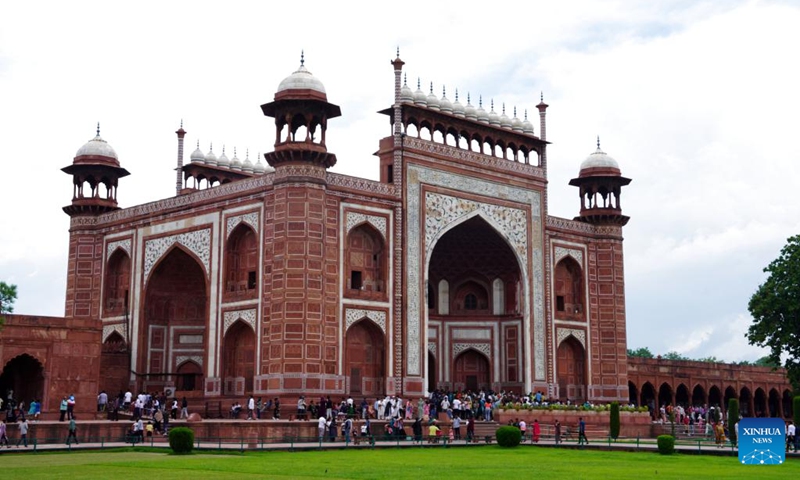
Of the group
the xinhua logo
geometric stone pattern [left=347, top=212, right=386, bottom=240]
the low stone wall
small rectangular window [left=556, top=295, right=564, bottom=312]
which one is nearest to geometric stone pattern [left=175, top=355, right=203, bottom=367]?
geometric stone pattern [left=347, top=212, right=386, bottom=240]

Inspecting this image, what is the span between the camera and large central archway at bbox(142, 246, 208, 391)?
3322 cm

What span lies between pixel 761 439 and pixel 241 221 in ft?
69.3

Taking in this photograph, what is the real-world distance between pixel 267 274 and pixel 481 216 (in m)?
7.76

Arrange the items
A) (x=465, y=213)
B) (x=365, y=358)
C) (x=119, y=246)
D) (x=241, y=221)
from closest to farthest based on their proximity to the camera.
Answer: (x=365, y=358)
(x=241, y=221)
(x=465, y=213)
(x=119, y=246)

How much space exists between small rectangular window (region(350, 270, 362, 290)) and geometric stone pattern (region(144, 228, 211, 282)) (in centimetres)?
441

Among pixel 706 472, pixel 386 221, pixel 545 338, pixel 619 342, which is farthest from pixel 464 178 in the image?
pixel 706 472

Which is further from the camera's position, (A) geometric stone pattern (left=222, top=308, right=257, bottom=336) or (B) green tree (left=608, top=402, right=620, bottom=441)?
(A) geometric stone pattern (left=222, top=308, right=257, bottom=336)

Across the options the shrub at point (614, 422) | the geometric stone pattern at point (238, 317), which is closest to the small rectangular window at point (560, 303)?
the shrub at point (614, 422)

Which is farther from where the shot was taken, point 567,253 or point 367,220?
point 567,253

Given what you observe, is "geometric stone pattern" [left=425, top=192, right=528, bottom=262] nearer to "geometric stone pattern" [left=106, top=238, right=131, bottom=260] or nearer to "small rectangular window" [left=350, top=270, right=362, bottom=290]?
"small rectangular window" [left=350, top=270, right=362, bottom=290]

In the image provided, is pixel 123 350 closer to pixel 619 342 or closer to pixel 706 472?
pixel 619 342

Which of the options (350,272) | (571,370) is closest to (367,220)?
(350,272)

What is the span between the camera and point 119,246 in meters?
34.7

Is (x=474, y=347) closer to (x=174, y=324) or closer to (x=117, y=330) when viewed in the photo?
(x=174, y=324)
